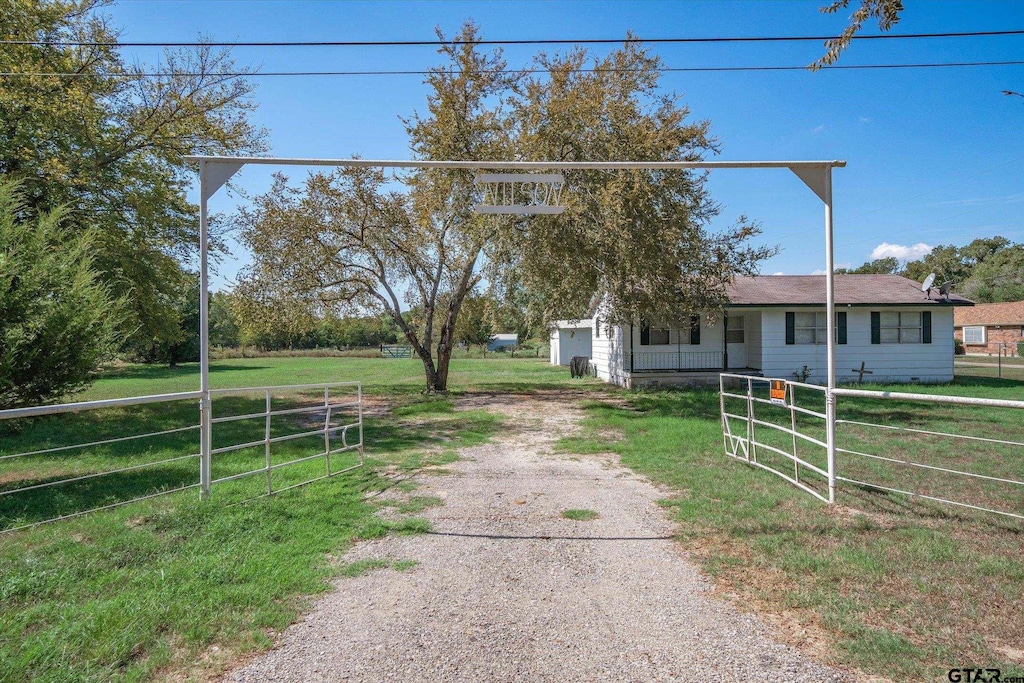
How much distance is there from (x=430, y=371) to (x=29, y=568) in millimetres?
15252

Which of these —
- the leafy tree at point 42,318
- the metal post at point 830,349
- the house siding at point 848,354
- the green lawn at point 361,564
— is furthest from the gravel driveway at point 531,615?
the house siding at point 848,354

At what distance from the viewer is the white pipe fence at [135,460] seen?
5.30 metres

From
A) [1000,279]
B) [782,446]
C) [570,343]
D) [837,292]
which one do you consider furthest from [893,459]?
[1000,279]

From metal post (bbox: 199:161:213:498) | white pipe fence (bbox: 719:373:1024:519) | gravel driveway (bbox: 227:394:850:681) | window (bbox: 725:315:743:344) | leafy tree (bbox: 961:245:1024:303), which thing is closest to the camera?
gravel driveway (bbox: 227:394:850:681)

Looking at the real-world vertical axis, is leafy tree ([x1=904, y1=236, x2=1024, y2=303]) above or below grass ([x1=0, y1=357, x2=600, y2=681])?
above

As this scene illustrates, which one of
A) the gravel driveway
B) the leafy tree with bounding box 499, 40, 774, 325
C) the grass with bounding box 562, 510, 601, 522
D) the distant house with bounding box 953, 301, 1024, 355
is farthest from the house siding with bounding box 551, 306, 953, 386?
the distant house with bounding box 953, 301, 1024, 355

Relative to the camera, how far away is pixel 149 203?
533 inches

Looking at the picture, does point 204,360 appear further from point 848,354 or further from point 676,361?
point 848,354

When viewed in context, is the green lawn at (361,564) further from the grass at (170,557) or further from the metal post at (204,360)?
the metal post at (204,360)

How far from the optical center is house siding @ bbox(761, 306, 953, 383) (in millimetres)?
19719

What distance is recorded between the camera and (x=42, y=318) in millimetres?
7828

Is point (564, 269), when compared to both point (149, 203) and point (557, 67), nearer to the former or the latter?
point (557, 67)

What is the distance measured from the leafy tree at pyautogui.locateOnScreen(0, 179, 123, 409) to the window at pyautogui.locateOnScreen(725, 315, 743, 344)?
1864cm

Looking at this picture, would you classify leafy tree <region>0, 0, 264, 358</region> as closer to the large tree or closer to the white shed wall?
the large tree
